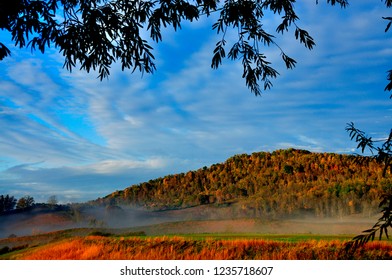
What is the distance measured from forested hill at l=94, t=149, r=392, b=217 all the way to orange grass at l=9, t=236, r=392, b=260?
5.07 ft

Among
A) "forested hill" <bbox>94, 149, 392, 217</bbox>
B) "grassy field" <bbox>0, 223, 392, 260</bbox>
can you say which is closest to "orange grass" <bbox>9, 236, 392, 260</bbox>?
"grassy field" <bbox>0, 223, 392, 260</bbox>

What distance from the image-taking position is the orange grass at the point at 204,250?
588 centimetres

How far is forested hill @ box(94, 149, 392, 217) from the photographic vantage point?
938cm

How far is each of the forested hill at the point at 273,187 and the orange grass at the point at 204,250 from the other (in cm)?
154

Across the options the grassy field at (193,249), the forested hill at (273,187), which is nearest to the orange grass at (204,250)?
the grassy field at (193,249)

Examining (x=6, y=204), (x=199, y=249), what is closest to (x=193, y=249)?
(x=199, y=249)

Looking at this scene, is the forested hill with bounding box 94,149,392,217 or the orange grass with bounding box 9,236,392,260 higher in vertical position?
the forested hill with bounding box 94,149,392,217

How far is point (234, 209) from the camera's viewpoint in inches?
391

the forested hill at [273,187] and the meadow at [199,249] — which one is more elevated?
the forested hill at [273,187]

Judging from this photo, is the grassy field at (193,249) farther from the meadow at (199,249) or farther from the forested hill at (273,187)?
the forested hill at (273,187)

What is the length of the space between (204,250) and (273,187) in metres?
7.39

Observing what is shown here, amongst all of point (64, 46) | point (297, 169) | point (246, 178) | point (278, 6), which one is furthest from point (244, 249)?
point (297, 169)

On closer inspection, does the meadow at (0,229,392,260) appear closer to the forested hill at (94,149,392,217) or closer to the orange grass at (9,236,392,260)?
the orange grass at (9,236,392,260)

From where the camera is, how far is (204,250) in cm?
598
